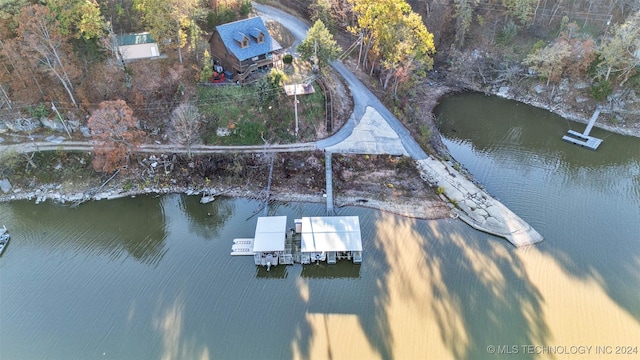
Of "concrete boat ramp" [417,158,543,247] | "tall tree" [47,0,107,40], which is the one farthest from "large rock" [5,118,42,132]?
"concrete boat ramp" [417,158,543,247]

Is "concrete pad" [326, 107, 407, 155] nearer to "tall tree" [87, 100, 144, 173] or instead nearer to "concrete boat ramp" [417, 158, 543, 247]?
"concrete boat ramp" [417, 158, 543, 247]

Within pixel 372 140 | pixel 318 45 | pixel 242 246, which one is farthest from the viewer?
pixel 372 140

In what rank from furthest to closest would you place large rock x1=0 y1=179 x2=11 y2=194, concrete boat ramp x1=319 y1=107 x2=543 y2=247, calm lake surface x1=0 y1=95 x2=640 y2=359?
large rock x1=0 y1=179 x2=11 y2=194, concrete boat ramp x1=319 y1=107 x2=543 y2=247, calm lake surface x1=0 y1=95 x2=640 y2=359

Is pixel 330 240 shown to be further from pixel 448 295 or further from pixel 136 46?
pixel 136 46

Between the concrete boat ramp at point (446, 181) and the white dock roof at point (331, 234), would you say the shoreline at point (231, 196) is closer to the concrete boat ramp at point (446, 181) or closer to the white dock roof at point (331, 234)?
the concrete boat ramp at point (446, 181)

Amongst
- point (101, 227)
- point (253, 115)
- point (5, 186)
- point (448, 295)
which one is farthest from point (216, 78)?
point (448, 295)

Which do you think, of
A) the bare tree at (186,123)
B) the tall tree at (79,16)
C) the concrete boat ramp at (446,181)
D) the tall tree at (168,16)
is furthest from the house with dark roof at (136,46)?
the concrete boat ramp at (446,181)
